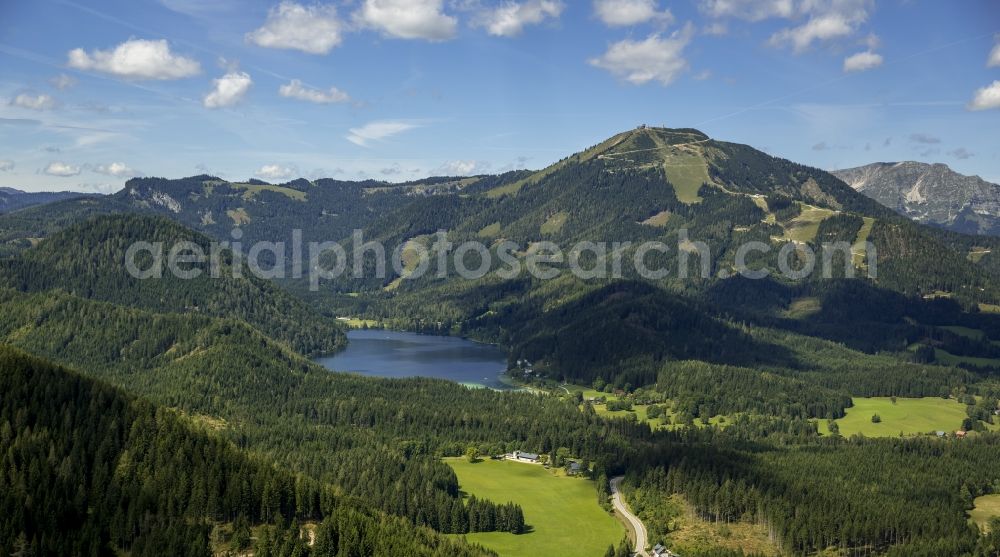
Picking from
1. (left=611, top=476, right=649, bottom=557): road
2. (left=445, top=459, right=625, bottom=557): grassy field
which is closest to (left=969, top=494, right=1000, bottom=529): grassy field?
(left=611, top=476, right=649, bottom=557): road

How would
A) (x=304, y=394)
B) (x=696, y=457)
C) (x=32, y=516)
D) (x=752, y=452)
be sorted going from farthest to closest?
(x=304, y=394) → (x=752, y=452) → (x=696, y=457) → (x=32, y=516)

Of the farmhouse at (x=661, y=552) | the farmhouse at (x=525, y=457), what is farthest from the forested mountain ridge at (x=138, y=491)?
the farmhouse at (x=525, y=457)

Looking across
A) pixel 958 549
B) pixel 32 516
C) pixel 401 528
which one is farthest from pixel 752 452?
pixel 32 516

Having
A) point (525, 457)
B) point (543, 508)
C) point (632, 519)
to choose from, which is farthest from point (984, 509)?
point (525, 457)

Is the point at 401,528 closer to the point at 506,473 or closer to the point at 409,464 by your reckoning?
the point at 409,464

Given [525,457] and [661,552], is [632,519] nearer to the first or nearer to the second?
[661,552]

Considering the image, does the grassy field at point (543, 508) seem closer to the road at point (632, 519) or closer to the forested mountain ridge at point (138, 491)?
the road at point (632, 519)
